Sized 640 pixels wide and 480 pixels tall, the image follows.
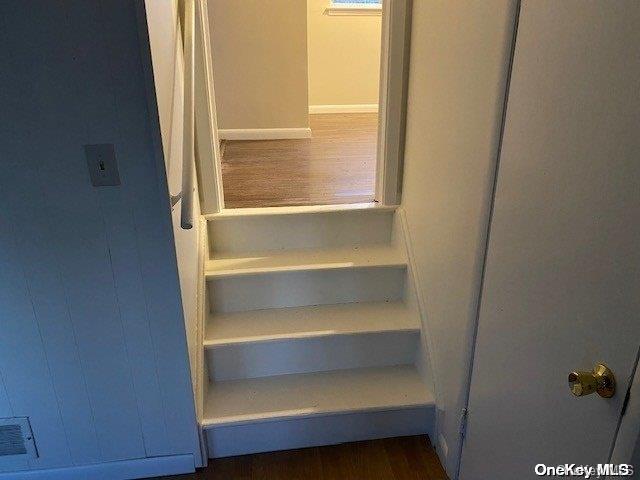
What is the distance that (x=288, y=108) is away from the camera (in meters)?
4.05

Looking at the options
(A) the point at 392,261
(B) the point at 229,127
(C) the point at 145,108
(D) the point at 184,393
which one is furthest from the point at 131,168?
(B) the point at 229,127

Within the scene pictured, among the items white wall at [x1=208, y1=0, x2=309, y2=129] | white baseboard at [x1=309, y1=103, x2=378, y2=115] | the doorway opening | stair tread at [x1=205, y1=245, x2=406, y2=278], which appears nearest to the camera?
stair tread at [x1=205, y1=245, x2=406, y2=278]

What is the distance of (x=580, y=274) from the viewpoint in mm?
928

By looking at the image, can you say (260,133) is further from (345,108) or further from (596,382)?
(596,382)

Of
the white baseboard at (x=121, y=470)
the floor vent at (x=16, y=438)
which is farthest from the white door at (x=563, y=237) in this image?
the floor vent at (x=16, y=438)

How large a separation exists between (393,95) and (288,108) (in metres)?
2.15

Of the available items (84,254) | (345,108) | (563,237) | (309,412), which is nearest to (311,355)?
(309,412)

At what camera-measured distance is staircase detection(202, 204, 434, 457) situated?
1856 mm

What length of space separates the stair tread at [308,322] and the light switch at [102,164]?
2.58 ft

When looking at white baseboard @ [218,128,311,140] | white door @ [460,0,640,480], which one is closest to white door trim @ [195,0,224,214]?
white door @ [460,0,640,480]

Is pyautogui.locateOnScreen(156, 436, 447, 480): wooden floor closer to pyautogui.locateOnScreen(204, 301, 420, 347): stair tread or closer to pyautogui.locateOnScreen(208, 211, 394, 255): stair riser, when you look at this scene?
pyautogui.locateOnScreen(204, 301, 420, 347): stair tread

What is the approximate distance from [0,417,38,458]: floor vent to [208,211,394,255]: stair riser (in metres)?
0.99

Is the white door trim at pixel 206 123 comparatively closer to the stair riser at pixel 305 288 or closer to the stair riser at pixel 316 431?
the stair riser at pixel 305 288

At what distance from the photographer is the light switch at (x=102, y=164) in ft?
4.42
